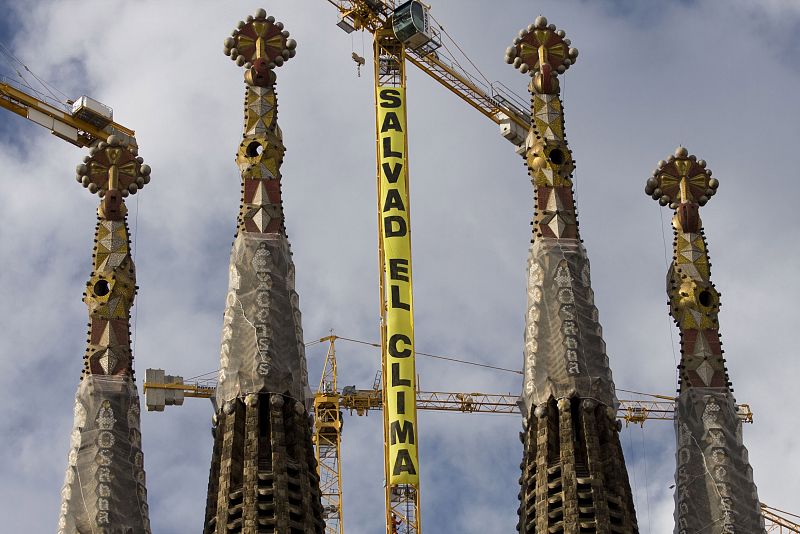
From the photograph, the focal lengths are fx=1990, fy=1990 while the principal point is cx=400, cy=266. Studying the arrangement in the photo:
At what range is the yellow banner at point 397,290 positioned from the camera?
2744 inches

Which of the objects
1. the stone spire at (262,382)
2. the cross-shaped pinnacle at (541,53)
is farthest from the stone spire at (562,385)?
the stone spire at (262,382)

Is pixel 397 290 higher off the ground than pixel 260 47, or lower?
lower

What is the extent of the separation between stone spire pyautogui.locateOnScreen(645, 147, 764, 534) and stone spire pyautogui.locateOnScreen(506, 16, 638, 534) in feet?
8.36

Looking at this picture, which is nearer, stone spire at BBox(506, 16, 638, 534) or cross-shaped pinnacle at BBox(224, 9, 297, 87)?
stone spire at BBox(506, 16, 638, 534)

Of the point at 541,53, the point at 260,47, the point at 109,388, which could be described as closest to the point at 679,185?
the point at 541,53

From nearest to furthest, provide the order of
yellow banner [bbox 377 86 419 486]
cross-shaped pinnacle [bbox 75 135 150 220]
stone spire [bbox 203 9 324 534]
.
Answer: stone spire [bbox 203 9 324 534], cross-shaped pinnacle [bbox 75 135 150 220], yellow banner [bbox 377 86 419 486]

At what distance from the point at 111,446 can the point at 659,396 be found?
58.5m

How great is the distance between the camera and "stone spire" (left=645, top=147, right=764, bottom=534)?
209ft

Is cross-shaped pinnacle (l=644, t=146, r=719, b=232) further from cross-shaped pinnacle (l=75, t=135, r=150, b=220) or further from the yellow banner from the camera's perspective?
cross-shaped pinnacle (l=75, t=135, r=150, b=220)

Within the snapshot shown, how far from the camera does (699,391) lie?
65.5 meters

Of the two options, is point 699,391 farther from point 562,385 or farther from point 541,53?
point 541,53

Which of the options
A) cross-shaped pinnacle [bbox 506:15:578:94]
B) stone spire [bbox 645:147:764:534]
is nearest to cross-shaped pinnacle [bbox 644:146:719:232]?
stone spire [bbox 645:147:764:534]

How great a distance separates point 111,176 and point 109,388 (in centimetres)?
787

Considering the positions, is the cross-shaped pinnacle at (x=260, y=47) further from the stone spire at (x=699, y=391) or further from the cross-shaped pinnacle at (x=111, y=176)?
the stone spire at (x=699, y=391)
